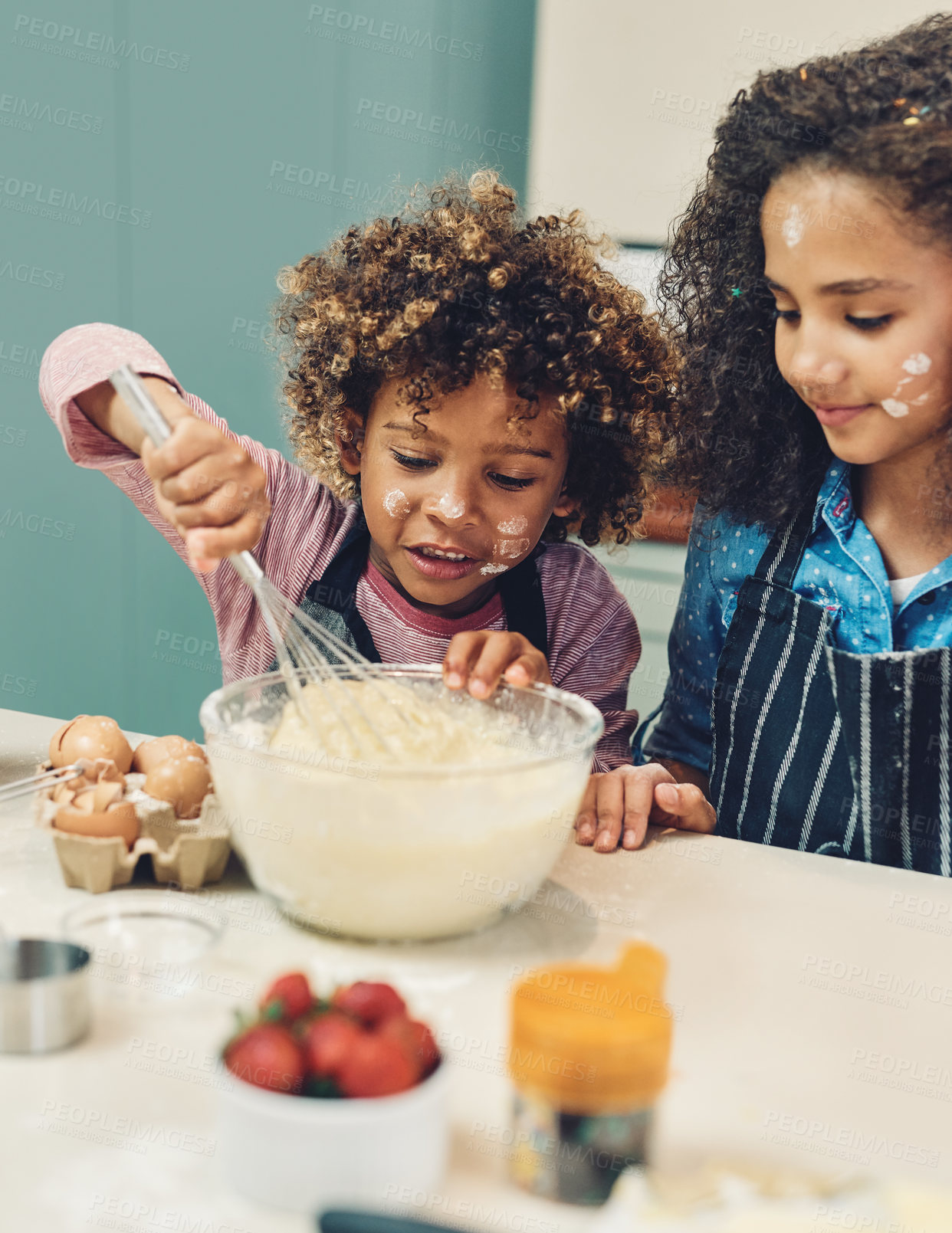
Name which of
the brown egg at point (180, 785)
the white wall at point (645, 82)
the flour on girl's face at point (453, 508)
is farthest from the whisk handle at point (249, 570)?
the white wall at point (645, 82)

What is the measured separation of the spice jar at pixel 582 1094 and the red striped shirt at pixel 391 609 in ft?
2.23

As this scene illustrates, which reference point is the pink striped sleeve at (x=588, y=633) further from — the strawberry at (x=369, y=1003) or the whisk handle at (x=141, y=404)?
the strawberry at (x=369, y=1003)

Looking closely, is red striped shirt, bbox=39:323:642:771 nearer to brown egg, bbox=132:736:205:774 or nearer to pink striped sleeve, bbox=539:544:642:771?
pink striped sleeve, bbox=539:544:642:771

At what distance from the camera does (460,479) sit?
107 cm

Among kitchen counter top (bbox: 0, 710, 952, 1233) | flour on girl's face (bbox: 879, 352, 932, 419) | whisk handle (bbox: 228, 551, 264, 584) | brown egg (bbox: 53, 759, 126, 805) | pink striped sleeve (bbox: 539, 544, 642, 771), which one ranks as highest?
flour on girl's face (bbox: 879, 352, 932, 419)

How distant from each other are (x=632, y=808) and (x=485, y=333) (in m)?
0.49

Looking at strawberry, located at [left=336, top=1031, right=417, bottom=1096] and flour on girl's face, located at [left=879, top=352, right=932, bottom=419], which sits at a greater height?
flour on girl's face, located at [left=879, top=352, right=932, bottom=419]

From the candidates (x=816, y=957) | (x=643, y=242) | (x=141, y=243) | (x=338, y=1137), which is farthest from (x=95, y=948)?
(x=643, y=242)

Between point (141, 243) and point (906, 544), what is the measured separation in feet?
4.80

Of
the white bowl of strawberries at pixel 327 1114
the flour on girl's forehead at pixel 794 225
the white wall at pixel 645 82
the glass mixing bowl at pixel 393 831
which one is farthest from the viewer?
the white wall at pixel 645 82

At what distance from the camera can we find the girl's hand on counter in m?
0.85

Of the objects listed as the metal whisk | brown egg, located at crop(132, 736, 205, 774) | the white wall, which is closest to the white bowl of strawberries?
the metal whisk

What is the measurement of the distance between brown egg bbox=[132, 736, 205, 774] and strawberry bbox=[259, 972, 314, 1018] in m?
0.34

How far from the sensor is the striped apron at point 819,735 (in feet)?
3.35
